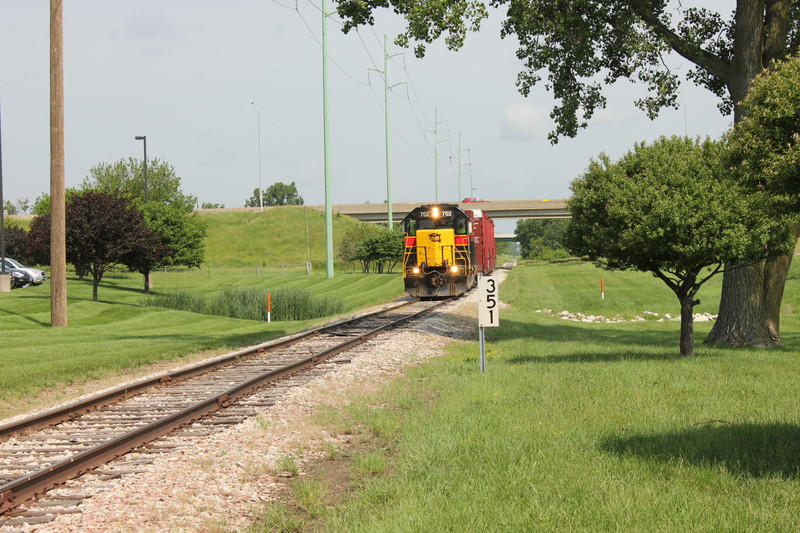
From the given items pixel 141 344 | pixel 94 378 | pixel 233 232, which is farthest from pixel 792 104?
pixel 233 232

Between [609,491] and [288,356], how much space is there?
37.6ft

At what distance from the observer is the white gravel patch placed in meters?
6.28

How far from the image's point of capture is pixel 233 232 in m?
121

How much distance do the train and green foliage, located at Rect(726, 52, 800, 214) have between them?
24988 mm

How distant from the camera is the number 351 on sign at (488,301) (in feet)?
44.2

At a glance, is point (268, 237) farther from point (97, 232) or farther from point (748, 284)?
point (748, 284)

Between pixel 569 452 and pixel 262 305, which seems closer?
pixel 569 452

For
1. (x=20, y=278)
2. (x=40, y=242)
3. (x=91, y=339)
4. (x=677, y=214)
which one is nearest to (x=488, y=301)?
(x=677, y=214)

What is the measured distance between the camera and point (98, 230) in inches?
1439

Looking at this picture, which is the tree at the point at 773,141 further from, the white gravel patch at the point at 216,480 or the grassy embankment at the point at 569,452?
the white gravel patch at the point at 216,480

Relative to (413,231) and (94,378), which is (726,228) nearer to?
(94,378)

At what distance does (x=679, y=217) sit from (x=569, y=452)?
9.14m

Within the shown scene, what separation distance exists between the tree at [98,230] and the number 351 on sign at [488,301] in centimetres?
2780

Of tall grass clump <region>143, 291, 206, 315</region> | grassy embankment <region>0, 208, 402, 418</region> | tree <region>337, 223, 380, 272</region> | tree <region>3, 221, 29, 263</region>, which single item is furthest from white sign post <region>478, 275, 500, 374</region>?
tree <region>337, 223, 380, 272</region>
